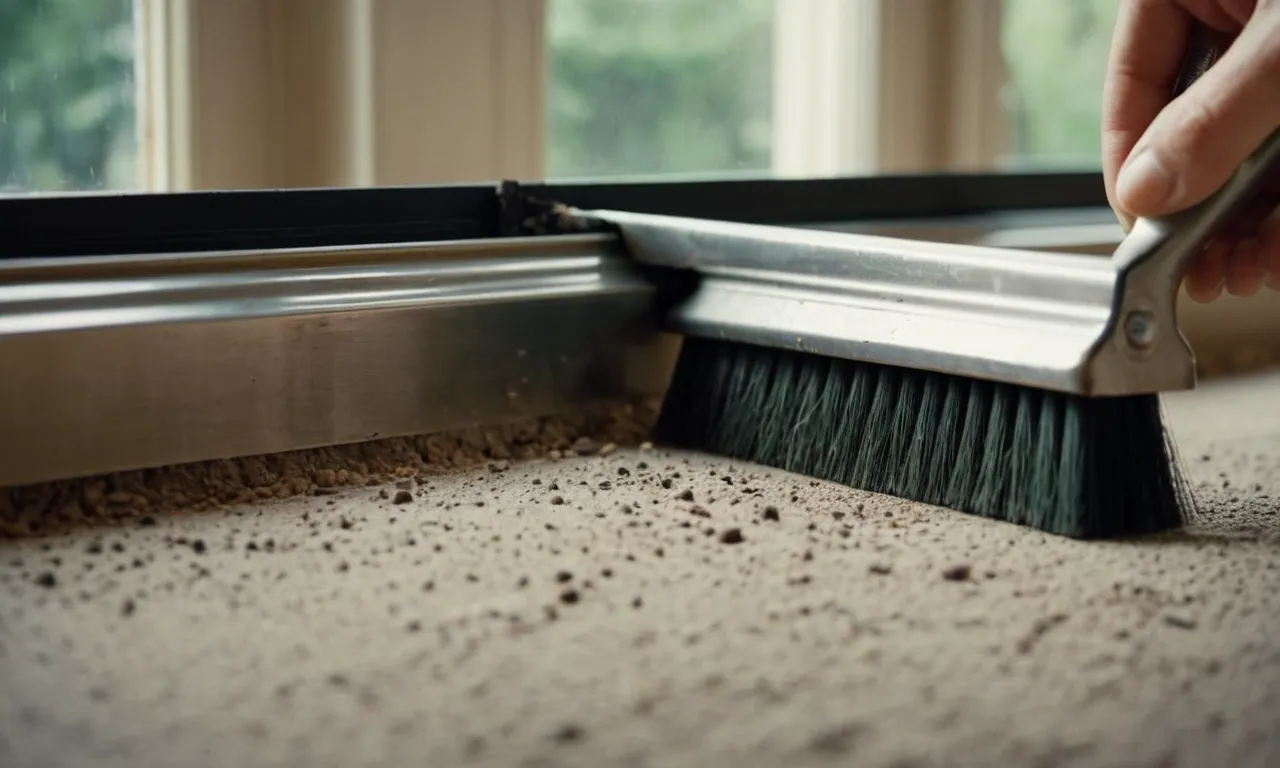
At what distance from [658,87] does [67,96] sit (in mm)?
632

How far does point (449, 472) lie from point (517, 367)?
0.27 feet

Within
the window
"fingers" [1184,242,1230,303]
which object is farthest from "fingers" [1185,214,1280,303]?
the window

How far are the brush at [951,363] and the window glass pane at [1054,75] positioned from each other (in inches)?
43.2

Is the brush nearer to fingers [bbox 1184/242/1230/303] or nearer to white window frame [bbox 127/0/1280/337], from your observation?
fingers [bbox 1184/242/1230/303]

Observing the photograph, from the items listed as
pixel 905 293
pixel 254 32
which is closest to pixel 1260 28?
pixel 905 293

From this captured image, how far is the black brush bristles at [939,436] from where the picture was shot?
67 cm

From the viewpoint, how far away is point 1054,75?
75.1 inches

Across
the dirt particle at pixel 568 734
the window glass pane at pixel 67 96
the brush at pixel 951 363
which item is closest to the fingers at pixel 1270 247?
the brush at pixel 951 363

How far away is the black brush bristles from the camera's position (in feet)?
2.20

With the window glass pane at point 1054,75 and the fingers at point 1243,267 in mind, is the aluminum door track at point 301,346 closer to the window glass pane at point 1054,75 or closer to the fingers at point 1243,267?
the fingers at point 1243,267

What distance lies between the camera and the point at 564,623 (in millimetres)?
531

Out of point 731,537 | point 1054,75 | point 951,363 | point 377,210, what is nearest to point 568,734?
point 731,537

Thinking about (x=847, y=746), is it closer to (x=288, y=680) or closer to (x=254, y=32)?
(x=288, y=680)

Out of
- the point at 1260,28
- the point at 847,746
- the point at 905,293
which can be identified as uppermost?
the point at 1260,28
